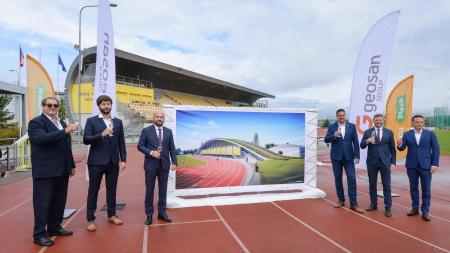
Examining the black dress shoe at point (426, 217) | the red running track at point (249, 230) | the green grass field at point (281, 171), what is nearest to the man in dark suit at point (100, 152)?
the red running track at point (249, 230)

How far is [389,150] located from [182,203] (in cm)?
396

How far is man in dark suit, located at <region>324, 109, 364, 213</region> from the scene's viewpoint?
6293mm

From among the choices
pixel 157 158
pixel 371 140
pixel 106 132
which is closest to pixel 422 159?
pixel 371 140

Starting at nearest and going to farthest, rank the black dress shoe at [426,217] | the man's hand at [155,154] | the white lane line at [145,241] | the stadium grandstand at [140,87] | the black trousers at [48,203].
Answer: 1. the white lane line at [145,241]
2. the black trousers at [48,203]
3. the man's hand at [155,154]
4. the black dress shoe at [426,217]
5. the stadium grandstand at [140,87]

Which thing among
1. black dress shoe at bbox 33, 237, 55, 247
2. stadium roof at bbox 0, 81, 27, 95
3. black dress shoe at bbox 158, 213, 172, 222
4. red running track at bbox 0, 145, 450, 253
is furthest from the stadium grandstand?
black dress shoe at bbox 33, 237, 55, 247

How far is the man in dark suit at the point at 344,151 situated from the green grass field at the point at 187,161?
2547mm

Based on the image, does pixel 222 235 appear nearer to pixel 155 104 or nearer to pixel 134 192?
pixel 134 192

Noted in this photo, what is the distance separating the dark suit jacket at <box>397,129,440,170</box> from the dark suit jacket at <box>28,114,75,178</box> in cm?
555

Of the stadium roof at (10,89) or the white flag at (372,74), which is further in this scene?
the stadium roof at (10,89)

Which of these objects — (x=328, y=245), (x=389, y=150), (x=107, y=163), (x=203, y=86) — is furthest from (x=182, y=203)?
(x=203, y=86)

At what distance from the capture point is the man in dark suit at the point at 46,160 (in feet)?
14.2

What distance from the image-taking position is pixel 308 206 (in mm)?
6523

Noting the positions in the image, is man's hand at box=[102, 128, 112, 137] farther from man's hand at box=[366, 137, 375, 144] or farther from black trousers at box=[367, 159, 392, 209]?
black trousers at box=[367, 159, 392, 209]

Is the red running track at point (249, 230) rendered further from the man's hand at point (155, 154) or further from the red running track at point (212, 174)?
the man's hand at point (155, 154)
